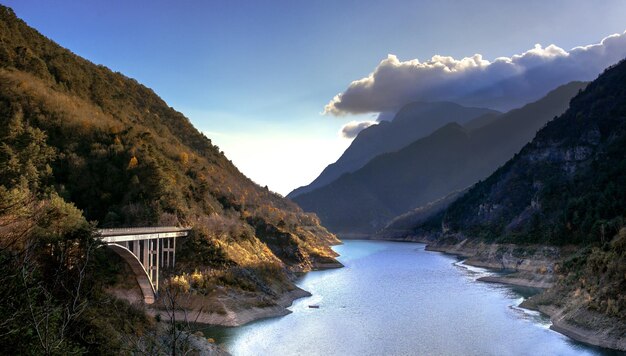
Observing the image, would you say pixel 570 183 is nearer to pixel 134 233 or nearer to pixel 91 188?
pixel 134 233

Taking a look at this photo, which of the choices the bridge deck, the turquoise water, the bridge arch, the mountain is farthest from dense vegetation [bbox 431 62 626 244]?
the bridge arch

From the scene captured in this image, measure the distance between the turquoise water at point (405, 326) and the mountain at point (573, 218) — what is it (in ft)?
13.0

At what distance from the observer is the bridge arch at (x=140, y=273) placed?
5553 cm

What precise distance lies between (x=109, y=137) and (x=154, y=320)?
55.3 metres

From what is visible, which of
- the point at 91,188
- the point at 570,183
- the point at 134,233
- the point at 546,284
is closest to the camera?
the point at 134,233

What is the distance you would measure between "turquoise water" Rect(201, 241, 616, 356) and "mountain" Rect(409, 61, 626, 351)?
3.95 meters

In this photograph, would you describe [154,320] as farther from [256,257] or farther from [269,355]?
[256,257]

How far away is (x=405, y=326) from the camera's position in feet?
187

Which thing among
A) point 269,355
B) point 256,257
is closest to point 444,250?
point 256,257

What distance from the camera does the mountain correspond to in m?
53.1

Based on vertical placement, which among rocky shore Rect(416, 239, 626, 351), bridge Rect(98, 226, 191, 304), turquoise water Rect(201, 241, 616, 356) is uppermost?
bridge Rect(98, 226, 191, 304)

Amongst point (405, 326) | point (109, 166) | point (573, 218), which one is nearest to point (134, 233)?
point (109, 166)

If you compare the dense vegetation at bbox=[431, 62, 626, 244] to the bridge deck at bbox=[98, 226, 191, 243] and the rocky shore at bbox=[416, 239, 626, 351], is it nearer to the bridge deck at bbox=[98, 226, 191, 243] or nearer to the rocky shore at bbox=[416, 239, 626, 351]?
the rocky shore at bbox=[416, 239, 626, 351]

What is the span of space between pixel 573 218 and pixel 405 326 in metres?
62.4
